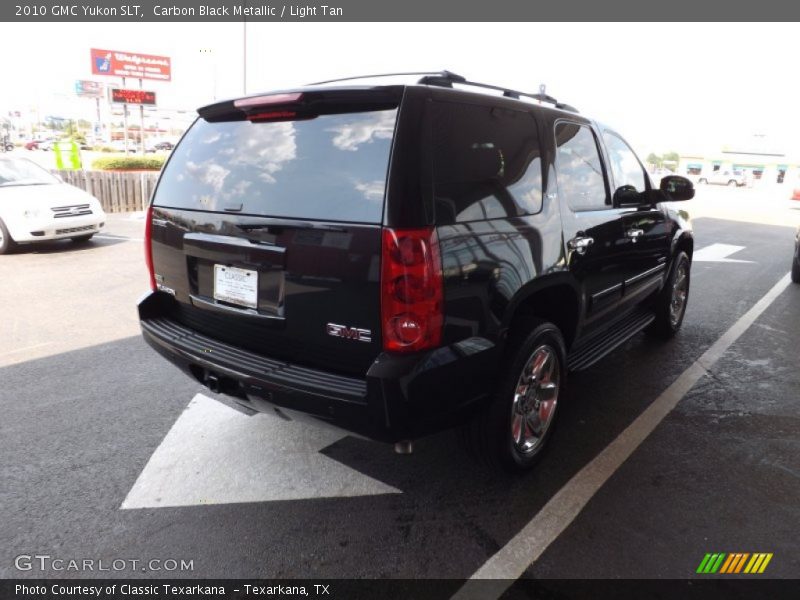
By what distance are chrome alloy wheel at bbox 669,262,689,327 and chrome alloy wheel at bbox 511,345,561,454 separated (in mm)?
2658

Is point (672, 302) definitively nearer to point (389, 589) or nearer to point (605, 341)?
point (605, 341)

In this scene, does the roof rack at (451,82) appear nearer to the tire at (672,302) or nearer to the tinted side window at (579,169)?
the tinted side window at (579,169)

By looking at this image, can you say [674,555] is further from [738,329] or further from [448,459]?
[738,329]

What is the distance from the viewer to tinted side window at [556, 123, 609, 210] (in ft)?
10.9

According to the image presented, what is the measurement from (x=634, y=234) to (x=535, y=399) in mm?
1717

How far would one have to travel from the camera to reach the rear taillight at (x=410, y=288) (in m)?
2.27

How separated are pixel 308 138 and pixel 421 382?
1.20 metres

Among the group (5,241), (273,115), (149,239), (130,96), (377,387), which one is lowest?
(5,241)

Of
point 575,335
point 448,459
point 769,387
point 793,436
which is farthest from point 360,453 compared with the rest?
point 769,387

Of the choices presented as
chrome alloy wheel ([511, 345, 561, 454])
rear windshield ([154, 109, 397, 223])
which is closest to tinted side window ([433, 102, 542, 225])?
rear windshield ([154, 109, 397, 223])

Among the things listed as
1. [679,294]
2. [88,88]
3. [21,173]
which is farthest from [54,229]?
[88,88]

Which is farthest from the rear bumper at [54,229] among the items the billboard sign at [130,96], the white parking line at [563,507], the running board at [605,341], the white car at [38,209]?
the billboard sign at [130,96]

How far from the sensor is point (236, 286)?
9.07 ft

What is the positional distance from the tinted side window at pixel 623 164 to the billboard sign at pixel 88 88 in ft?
264
